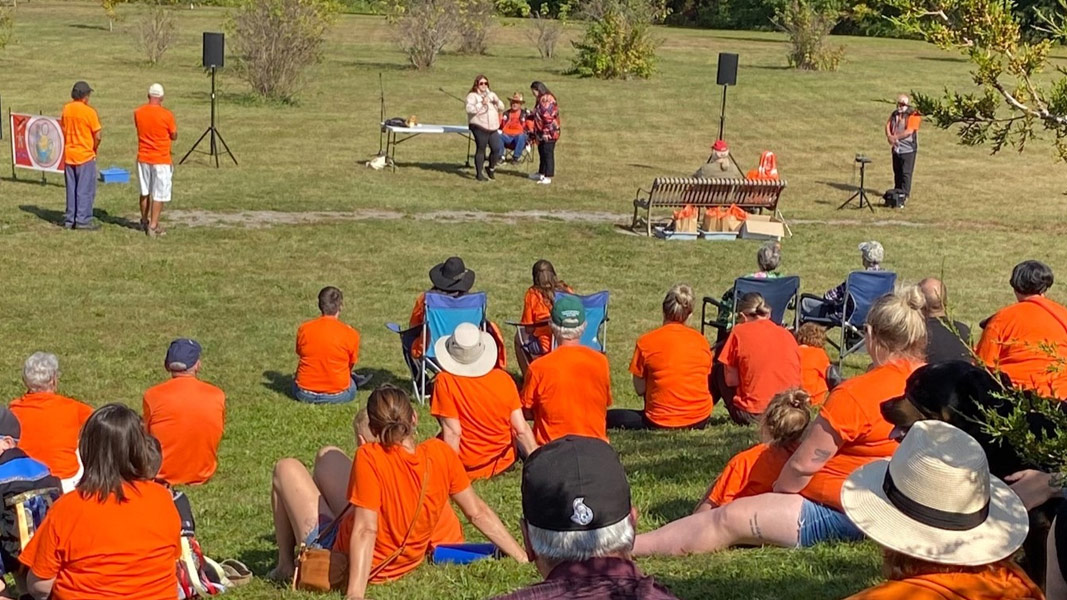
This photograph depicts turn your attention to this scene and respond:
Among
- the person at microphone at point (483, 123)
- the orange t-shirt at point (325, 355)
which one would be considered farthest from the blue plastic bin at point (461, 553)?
the person at microphone at point (483, 123)

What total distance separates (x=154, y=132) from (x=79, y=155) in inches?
41.1

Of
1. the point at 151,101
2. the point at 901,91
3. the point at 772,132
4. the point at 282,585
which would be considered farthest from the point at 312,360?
the point at 901,91

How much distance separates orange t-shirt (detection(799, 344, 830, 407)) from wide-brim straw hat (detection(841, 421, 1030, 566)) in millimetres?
6283

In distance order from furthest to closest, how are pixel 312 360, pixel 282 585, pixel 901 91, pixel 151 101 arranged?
pixel 901 91
pixel 151 101
pixel 312 360
pixel 282 585

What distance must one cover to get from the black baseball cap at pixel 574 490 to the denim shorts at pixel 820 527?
9.99 feet

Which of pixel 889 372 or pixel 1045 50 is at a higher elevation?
pixel 1045 50

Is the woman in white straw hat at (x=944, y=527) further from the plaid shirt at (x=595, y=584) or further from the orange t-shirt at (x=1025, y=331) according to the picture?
the orange t-shirt at (x=1025, y=331)

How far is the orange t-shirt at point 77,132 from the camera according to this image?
16094 mm

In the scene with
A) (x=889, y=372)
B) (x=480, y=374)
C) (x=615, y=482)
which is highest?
(x=615, y=482)

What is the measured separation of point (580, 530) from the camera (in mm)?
2900

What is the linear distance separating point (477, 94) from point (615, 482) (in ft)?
63.4

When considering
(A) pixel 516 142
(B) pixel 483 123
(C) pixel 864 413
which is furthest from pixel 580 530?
(A) pixel 516 142

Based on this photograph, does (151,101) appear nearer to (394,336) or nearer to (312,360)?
(394,336)

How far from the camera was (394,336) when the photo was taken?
12.9 m
